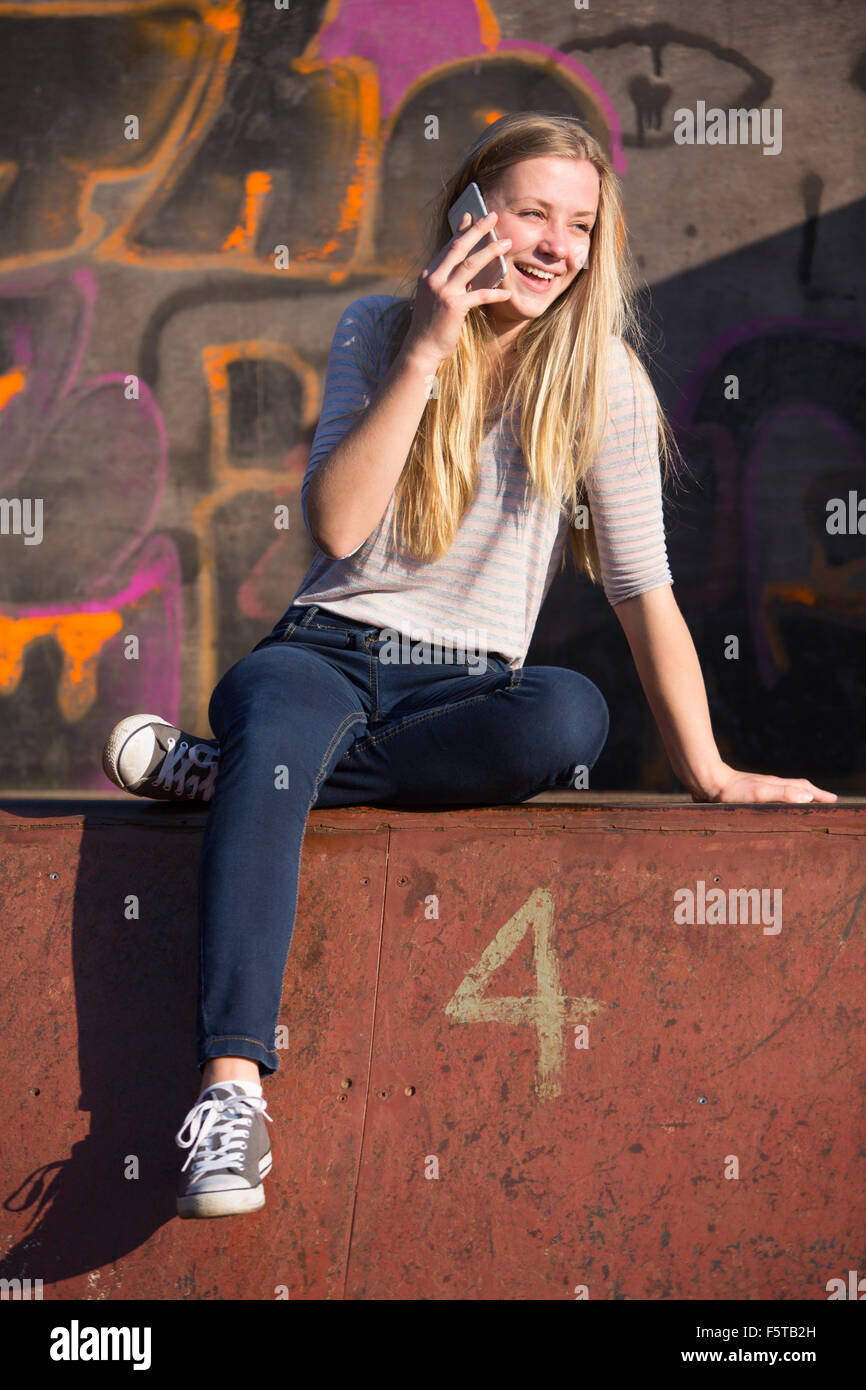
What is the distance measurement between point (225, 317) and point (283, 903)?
5.03 metres

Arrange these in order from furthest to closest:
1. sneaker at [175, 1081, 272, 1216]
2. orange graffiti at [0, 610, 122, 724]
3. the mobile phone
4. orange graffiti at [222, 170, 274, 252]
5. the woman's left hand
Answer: orange graffiti at [0, 610, 122, 724]
orange graffiti at [222, 170, 274, 252]
the woman's left hand
the mobile phone
sneaker at [175, 1081, 272, 1216]

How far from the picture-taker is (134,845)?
6.45 feet

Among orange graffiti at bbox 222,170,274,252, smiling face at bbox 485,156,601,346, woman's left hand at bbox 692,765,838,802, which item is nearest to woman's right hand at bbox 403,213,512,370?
smiling face at bbox 485,156,601,346

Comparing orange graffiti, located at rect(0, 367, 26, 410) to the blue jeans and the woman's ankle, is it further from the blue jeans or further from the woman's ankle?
the woman's ankle

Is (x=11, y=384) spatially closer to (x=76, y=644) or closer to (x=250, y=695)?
(x=76, y=644)

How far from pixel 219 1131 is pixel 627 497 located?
132 centimetres

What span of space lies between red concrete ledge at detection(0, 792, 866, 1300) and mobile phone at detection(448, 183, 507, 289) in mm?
934

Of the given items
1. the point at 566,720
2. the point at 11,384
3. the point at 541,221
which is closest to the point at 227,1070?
the point at 566,720

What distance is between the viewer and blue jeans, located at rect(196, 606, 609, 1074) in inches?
63.9

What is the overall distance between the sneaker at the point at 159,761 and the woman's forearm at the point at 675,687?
82 centimetres

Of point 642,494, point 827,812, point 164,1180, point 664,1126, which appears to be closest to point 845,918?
point 827,812

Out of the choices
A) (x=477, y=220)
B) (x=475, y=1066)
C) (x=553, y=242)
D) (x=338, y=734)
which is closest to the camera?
(x=475, y=1066)

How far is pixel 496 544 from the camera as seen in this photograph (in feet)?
7.06

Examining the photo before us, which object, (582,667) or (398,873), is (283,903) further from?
(582,667)
